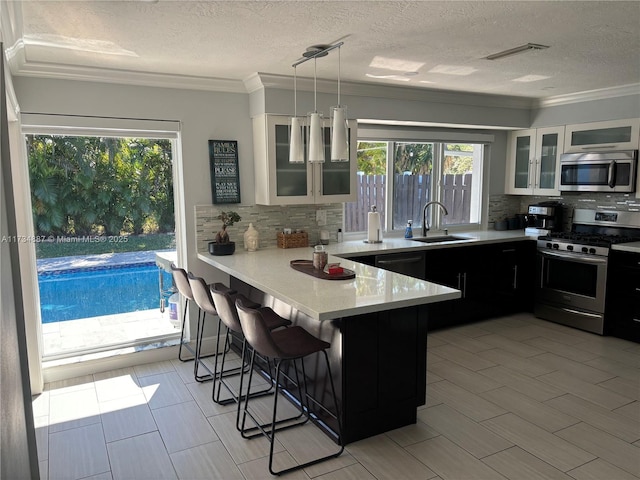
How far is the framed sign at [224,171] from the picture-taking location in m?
4.14

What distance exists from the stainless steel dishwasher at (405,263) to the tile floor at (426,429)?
80cm

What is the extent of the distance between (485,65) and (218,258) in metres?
2.55

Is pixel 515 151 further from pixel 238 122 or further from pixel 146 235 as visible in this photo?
pixel 146 235

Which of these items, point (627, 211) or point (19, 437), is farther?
point (627, 211)

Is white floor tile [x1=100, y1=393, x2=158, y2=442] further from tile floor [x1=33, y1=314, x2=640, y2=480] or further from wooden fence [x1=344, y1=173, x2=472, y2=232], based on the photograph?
wooden fence [x1=344, y1=173, x2=472, y2=232]

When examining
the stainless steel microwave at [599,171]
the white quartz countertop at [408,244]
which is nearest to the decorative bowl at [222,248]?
the white quartz countertop at [408,244]

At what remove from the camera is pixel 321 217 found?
4.66 meters

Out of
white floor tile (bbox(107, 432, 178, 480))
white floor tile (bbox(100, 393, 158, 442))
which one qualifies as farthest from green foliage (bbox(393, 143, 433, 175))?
white floor tile (bbox(107, 432, 178, 480))

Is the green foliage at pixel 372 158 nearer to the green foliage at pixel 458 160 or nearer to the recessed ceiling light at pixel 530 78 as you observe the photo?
the green foliage at pixel 458 160

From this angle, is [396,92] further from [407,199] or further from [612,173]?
[612,173]

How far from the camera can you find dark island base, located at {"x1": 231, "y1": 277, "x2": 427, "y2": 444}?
2762 mm

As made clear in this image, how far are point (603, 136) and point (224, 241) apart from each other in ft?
12.6

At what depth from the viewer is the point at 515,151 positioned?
578cm

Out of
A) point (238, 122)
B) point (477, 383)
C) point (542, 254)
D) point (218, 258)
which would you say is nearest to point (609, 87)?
point (542, 254)
